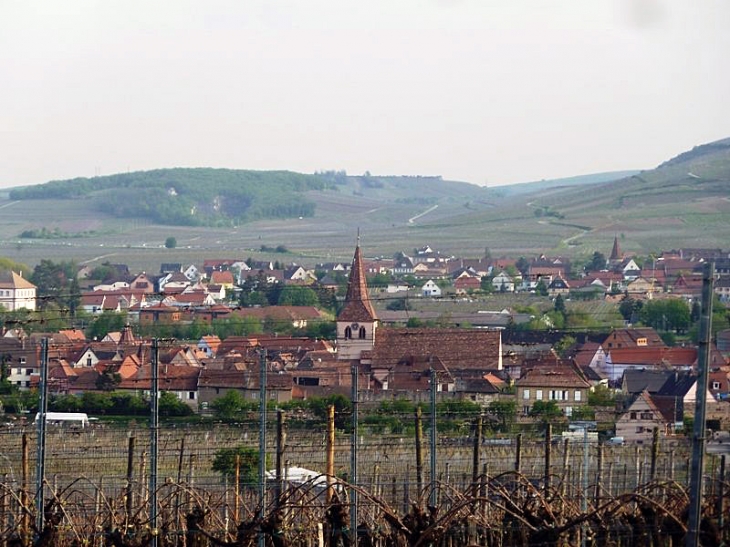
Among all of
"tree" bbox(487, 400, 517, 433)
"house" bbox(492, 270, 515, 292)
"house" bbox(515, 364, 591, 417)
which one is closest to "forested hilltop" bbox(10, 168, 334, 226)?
"house" bbox(492, 270, 515, 292)

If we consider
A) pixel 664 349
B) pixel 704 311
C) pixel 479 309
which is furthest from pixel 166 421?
pixel 479 309

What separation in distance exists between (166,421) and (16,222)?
132 metres

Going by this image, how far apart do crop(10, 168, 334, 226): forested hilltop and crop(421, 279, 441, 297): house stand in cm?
9219

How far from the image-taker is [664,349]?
150 ft

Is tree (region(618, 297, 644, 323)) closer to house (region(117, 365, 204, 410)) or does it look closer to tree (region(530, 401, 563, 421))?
house (region(117, 365, 204, 410))

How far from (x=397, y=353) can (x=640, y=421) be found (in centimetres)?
1424

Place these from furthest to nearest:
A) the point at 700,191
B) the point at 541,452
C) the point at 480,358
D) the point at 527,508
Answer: the point at 700,191 < the point at 480,358 < the point at 541,452 < the point at 527,508

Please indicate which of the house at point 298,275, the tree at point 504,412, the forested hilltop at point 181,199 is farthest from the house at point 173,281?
the forested hilltop at point 181,199

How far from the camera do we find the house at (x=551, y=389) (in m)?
38.2

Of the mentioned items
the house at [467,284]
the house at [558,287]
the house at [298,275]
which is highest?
the house at [558,287]

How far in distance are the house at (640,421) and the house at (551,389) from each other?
4.06 meters

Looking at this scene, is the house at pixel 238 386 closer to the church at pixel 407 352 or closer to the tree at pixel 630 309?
the church at pixel 407 352

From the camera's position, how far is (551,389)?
38.5 metres

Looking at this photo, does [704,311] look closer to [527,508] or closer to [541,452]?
[527,508]
